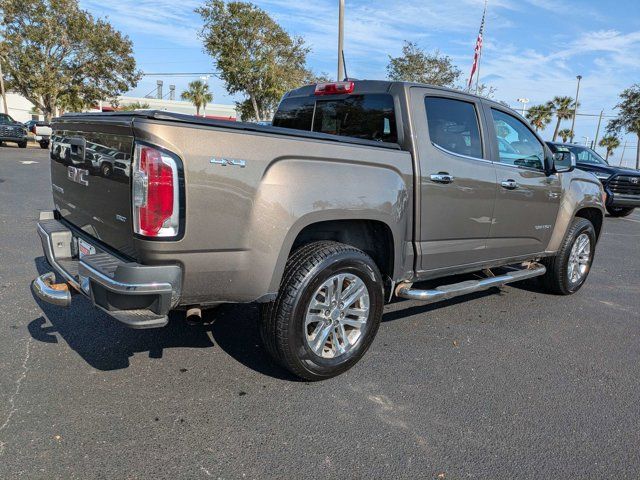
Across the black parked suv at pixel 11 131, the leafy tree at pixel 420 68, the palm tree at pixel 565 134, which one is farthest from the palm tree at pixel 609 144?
the black parked suv at pixel 11 131

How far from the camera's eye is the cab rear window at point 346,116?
3814 millimetres

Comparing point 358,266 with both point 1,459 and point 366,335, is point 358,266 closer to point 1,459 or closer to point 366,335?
point 366,335

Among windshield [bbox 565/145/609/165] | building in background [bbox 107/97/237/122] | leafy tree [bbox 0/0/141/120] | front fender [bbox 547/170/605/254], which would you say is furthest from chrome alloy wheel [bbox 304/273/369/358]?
building in background [bbox 107/97/237/122]

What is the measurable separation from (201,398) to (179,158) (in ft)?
4.75

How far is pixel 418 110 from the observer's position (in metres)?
3.74

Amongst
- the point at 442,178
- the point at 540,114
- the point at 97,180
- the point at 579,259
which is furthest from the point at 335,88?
the point at 540,114

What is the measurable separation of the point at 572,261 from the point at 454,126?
2606 millimetres

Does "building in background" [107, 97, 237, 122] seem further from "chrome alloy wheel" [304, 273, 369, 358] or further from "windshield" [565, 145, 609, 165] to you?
"chrome alloy wheel" [304, 273, 369, 358]

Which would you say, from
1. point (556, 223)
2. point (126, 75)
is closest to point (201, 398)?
point (556, 223)

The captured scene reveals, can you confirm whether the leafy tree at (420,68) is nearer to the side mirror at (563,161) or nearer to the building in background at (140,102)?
the side mirror at (563,161)

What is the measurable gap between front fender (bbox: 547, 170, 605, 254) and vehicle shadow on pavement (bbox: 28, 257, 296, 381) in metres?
3.26

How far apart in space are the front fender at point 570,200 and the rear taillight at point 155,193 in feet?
13.4

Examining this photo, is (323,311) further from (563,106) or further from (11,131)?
(563,106)

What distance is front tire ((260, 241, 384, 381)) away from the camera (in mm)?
3025
